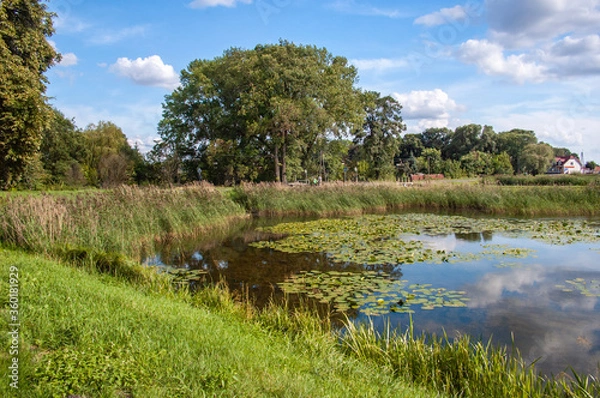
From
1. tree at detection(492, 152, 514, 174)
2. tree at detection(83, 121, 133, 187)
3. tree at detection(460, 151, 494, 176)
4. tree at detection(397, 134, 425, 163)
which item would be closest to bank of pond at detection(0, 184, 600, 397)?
tree at detection(83, 121, 133, 187)

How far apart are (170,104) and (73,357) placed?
4033 centimetres

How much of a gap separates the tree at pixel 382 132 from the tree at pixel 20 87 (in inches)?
1456

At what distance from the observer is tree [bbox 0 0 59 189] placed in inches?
496

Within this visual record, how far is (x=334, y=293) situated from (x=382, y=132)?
4338 centimetres

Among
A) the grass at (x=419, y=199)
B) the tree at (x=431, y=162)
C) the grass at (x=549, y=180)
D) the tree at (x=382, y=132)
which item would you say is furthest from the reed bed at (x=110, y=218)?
the tree at (x=431, y=162)

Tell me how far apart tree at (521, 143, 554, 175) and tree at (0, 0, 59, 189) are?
67.9 metres

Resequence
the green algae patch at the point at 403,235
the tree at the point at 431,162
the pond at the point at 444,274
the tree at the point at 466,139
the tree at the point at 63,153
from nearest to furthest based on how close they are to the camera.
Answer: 1. the pond at the point at 444,274
2. the green algae patch at the point at 403,235
3. the tree at the point at 63,153
4. the tree at the point at 431,162
5. the tree at the point at 466,139

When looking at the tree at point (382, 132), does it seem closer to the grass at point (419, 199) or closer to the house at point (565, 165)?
the grass at point (419, 199)

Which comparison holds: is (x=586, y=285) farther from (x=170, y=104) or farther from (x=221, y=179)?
(x=170, y=104)

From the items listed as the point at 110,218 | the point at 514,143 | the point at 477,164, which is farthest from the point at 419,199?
the point at 514,143

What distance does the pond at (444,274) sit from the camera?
5.89 metres

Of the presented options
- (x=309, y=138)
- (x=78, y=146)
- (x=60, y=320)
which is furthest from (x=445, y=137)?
(x=60, y=320)

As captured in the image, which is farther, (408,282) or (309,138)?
(309,138)

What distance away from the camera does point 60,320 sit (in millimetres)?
4191
